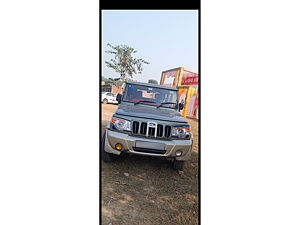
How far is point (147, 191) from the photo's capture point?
2.00 meters

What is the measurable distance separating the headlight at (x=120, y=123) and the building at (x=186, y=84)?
0.42m

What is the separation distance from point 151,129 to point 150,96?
0.89ft

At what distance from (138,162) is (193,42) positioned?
1051 mm

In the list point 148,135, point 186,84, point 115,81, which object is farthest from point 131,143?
point 186,84

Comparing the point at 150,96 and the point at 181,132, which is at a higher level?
the point at 150,96

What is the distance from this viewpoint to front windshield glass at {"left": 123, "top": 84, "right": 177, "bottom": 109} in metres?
2.04

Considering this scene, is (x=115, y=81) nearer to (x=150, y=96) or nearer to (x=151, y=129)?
(x=150, y=96)

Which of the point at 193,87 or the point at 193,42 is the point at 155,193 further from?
the point at 193,42

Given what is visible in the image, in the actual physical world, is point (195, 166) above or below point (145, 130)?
below

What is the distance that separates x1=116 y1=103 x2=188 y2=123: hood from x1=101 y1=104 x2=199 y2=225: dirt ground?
0.08 metres

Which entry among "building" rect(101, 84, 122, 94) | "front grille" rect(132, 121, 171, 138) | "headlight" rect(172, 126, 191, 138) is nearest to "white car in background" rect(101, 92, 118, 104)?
"building" rect(101, 84, 122, 94)

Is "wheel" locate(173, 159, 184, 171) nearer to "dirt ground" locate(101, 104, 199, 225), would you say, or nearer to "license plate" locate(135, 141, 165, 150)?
"dirt ground" locate(101, 104, 199, 225)
